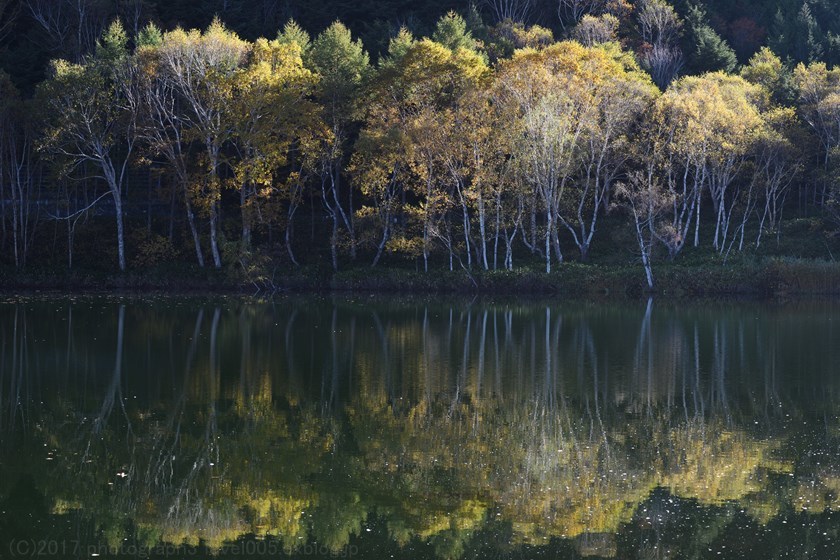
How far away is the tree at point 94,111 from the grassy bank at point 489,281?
297 centimetres

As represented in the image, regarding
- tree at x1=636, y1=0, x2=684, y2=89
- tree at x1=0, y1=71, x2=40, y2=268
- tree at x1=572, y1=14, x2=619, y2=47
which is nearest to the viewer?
tree at x1=0, y1=71, x2=40, y2=268

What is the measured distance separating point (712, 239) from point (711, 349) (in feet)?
95.5

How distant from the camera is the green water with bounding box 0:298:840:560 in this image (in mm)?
12422

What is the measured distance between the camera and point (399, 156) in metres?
51.1

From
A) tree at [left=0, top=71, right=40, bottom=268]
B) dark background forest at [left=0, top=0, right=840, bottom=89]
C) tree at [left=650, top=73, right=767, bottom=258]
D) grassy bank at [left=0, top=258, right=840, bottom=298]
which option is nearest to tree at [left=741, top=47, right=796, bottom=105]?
tree at [left=650, top=73, right=767, bottom=258]

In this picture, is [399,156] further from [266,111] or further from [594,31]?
[594,31]

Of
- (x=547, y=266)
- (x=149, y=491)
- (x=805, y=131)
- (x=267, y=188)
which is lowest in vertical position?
(x=149, y=491)

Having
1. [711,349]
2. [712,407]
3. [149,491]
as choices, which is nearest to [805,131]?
[711,349]

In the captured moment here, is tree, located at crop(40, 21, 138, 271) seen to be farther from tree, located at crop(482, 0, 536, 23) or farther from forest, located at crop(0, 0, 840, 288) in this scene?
tree, located at crop(482, 0, 536, 23)

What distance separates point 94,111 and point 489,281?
2244 cm

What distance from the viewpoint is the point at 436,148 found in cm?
5078

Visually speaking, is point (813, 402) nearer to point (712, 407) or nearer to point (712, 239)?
point (712, 407)

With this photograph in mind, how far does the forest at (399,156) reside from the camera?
5125 centimetres

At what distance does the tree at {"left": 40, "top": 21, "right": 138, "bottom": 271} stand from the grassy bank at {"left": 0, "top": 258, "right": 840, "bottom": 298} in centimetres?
297
